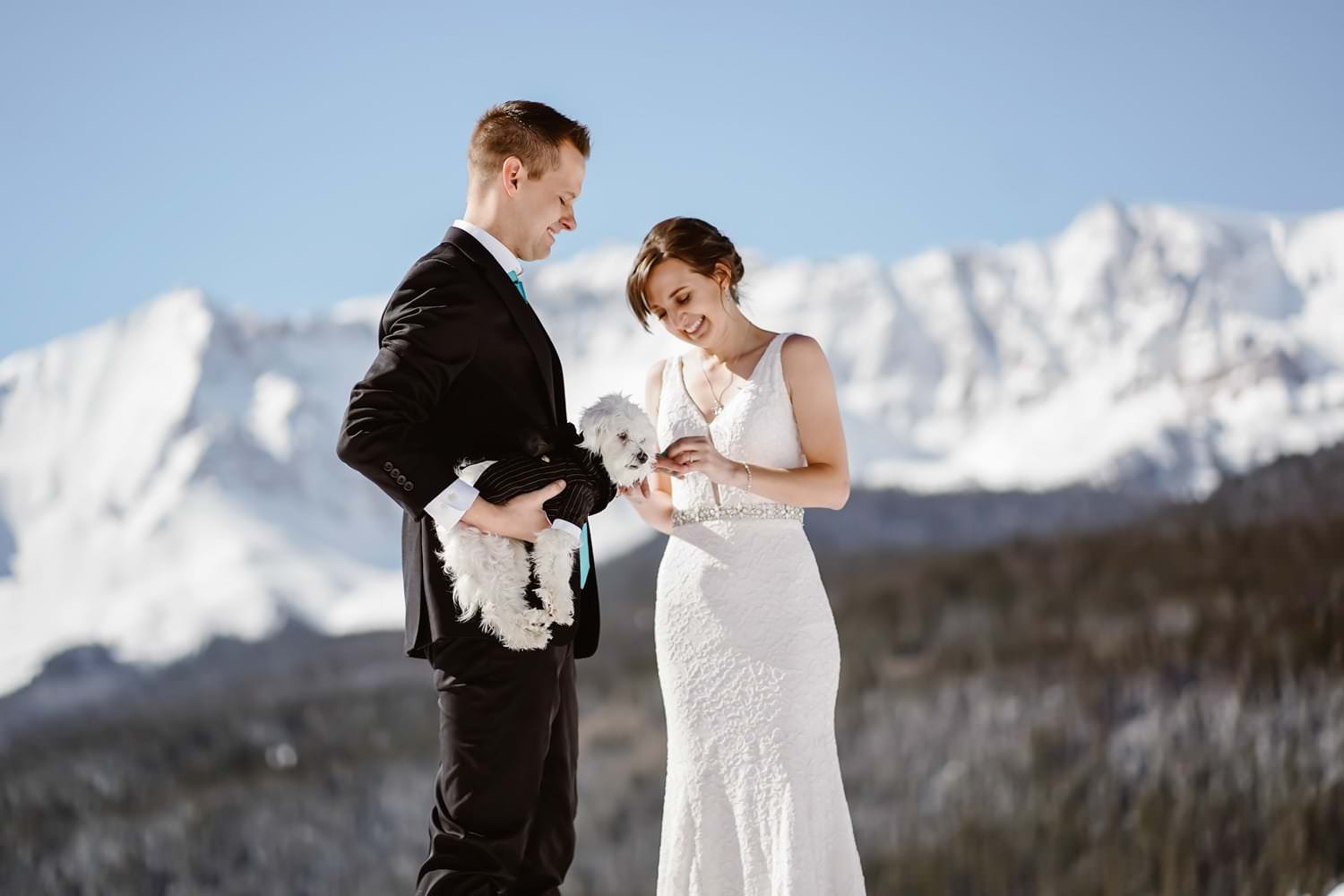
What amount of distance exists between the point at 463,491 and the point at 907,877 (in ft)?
14.7

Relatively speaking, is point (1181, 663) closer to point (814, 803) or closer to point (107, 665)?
point (814, 803)

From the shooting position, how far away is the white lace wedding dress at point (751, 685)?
220 centimetres

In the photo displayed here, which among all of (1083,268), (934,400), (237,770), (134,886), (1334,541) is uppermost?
(1083,268)

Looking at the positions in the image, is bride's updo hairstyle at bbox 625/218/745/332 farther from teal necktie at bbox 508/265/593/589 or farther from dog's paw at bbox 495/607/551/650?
dog's paw at bbox 495/607/551/650

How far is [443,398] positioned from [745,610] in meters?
0.83

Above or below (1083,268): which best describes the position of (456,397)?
below

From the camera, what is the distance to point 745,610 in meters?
2.25

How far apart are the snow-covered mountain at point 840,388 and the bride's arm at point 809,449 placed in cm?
577

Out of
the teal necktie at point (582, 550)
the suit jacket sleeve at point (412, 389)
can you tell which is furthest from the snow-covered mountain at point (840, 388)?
the suit jacket sleeve at point (412, 389)

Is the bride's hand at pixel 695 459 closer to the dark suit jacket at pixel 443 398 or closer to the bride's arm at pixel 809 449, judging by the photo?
the bride's arm at pixel 809 449

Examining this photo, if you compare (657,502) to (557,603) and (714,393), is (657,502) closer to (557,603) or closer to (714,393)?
(714,393)

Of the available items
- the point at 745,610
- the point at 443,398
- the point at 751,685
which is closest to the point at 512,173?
the point at 443,398

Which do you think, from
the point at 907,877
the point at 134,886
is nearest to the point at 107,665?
the point at 134,886

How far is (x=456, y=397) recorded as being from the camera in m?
1.68
